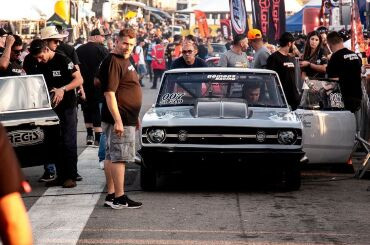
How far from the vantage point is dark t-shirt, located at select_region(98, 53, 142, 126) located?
957 centimetres

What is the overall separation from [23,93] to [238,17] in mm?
12067

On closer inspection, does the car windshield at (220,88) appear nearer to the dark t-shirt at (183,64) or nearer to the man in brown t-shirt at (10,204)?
the dark t-shirt at (183,64)

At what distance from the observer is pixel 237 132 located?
1038 cm

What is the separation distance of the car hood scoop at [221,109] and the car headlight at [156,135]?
1.45 ft

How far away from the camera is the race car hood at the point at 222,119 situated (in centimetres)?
1041

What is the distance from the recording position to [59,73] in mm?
11312

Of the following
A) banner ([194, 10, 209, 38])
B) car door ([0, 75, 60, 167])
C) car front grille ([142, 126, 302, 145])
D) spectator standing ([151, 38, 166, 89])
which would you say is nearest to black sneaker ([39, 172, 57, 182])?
car door ([0, 75, 60, 167])

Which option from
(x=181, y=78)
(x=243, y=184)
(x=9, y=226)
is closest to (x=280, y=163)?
(x=243, y=184)

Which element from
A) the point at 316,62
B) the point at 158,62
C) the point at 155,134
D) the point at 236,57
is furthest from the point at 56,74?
the point at 158,62

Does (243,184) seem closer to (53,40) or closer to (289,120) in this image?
(289,120)

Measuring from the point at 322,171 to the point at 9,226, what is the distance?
31.5 feet

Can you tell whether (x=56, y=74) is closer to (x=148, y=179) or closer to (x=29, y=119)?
(x=29, y=119)

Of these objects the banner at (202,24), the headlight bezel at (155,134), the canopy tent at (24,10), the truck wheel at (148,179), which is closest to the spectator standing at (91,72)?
the truck wheel at (148,179)

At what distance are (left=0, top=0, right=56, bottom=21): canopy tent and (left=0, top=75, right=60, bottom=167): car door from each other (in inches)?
736
